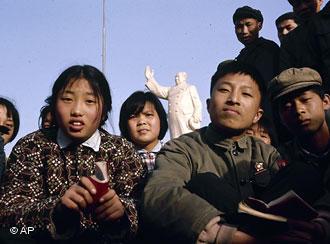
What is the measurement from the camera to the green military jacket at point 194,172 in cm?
183

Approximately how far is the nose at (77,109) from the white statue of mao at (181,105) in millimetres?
8434

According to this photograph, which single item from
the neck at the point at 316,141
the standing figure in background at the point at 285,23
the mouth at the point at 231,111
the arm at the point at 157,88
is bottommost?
the neck at the point at 316,141

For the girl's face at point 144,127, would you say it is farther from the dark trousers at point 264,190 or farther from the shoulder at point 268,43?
the dark trousers at point 264,190

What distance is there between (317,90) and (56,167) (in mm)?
1384

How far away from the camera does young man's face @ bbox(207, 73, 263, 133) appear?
241 centimetres

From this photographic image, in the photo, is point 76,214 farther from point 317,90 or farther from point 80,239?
point 317,90

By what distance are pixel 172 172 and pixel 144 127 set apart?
5.64 ft

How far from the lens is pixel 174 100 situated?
11266mm

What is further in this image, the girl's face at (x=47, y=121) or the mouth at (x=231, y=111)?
the girl's face at (x=47, y=121)

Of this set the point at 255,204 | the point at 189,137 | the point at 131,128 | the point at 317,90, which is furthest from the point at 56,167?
the point at 131,128

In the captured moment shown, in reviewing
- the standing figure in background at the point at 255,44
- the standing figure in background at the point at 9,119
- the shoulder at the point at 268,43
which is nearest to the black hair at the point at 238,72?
the standing figure in background at the point at 255,44

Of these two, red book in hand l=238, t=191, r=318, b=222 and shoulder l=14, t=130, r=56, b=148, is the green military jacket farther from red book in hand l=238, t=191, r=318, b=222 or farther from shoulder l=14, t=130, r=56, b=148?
shoulder l=14, t=130, r=56, b=148

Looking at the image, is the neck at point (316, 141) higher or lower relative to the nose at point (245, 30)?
lower

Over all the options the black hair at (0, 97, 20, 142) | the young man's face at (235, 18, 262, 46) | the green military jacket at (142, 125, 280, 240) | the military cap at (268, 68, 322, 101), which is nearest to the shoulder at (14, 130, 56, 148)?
the green military jacket at (142, 125, 280, 240)
